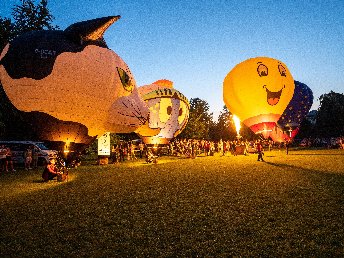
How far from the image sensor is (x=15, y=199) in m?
8.91

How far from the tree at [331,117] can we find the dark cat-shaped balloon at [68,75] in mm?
64417

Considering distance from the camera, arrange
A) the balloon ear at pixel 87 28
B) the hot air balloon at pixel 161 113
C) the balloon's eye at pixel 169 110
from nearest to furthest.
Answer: the balloon ear at pixel 87 28 < the hot air balloon at pixel 161 113 < the balloon's eye at pixel 169 110

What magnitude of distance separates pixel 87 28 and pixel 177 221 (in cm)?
683

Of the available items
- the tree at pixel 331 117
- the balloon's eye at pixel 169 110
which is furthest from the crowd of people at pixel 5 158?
the tree at pixel 331 117

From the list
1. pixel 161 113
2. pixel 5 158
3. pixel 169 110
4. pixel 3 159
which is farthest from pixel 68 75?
pixel 169 110

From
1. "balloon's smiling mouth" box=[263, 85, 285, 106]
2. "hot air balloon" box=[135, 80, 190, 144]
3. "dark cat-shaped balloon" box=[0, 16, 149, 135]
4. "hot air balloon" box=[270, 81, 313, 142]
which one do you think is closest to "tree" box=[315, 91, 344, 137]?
"hot air balloon" box=[270, 81, 313, 142]

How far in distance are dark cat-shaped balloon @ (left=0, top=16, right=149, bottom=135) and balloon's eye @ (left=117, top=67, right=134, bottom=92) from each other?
0.05 m

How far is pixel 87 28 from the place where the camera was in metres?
9.75

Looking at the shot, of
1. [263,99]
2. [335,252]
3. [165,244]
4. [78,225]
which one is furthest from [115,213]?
[263,99]

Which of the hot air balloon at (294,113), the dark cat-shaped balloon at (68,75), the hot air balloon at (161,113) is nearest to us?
the dark cat-shaped balloon at (68,75)

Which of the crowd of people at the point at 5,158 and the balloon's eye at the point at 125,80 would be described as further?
the crowd of people at the point at 5,158

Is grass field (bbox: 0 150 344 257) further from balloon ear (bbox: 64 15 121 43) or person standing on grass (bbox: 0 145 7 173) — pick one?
person standing on grass (bbox: 0 145 7 173)

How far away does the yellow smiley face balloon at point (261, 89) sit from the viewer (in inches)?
1032

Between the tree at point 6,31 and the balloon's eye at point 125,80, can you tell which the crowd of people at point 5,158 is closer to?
the tree at point 6,31
